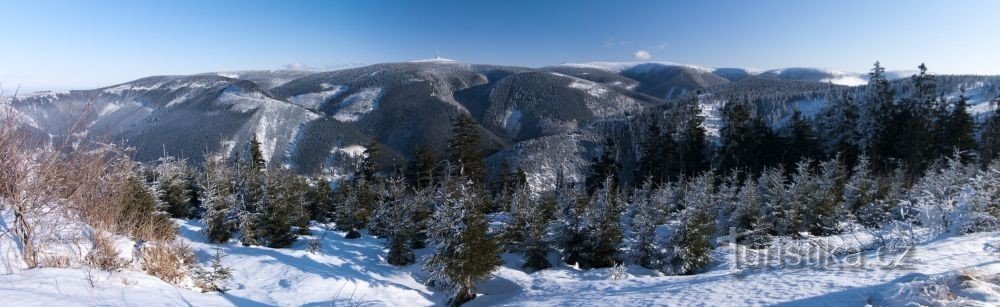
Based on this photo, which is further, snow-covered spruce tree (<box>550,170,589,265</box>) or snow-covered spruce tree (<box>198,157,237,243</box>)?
snow-covered spruce tree (<box>198,157,237,243</box>)

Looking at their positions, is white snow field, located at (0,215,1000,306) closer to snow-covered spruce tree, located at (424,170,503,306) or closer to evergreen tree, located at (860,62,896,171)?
snow-covered spruce tree, located at (424,170,503,306)

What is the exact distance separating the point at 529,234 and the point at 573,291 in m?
9.68

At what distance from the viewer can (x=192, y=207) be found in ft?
116

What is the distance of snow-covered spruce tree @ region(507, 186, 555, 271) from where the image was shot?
2188 cm

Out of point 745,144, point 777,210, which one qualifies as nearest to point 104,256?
point 777,210

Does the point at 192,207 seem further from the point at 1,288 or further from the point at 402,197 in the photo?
the point at 1,288

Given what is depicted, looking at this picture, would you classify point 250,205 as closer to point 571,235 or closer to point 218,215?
point 218,215

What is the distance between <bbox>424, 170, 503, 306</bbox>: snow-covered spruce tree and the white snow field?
0.73m

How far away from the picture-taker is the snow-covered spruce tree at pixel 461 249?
16969mm

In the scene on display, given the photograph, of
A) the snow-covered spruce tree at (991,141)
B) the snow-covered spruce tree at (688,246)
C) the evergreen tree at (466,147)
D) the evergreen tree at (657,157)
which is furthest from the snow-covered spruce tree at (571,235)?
the snow-covered spruce tree at (991,141)

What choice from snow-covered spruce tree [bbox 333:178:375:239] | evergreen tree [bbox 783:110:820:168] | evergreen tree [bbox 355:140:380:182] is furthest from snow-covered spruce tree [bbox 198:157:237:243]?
evergreen tree [bbox 783:110:820:168]

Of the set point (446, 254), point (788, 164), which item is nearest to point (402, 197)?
point (446, 254)

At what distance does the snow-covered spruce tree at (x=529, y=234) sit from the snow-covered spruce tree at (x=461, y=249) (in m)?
4.13

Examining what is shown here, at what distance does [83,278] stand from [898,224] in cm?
2034
